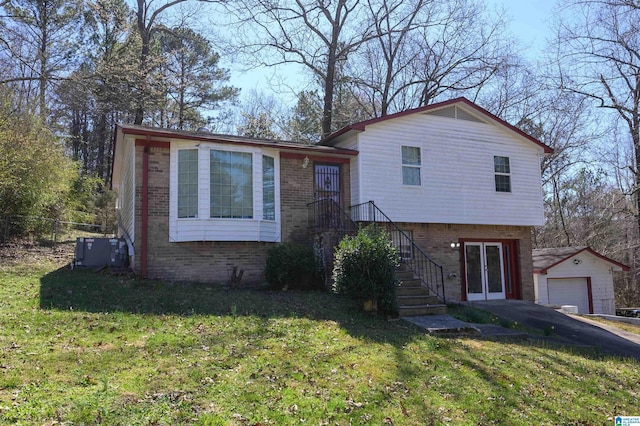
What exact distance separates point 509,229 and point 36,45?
20402mm

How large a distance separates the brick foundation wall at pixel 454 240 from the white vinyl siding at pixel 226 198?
14.3ft

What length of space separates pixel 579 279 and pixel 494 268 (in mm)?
5555

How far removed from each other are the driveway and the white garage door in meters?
4.14

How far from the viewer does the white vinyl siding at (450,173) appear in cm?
1361

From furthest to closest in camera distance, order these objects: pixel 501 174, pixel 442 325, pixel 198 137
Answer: pixel 501 174, pixel 198 137, pixel 442 325

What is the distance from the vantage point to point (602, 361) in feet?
26.1

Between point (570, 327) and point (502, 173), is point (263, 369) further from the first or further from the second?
point (502, 173)

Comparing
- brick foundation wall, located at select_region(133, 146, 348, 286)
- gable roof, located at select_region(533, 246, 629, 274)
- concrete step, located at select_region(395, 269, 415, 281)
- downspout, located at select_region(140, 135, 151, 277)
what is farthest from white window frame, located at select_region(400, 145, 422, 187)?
downspout, located at select_region(140, 135, 151, 277)

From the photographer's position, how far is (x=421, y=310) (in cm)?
973

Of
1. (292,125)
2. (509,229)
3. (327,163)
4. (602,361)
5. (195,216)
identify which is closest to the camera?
(602,361)

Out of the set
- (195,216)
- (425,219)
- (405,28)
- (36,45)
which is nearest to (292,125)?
(405,28)

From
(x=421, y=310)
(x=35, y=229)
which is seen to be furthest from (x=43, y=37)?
(x=421, y=310)

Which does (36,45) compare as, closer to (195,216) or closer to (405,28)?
(195,216)

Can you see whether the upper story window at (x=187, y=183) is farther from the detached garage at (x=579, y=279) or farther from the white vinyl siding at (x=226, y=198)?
the detached garage at (x=579, y=279)
